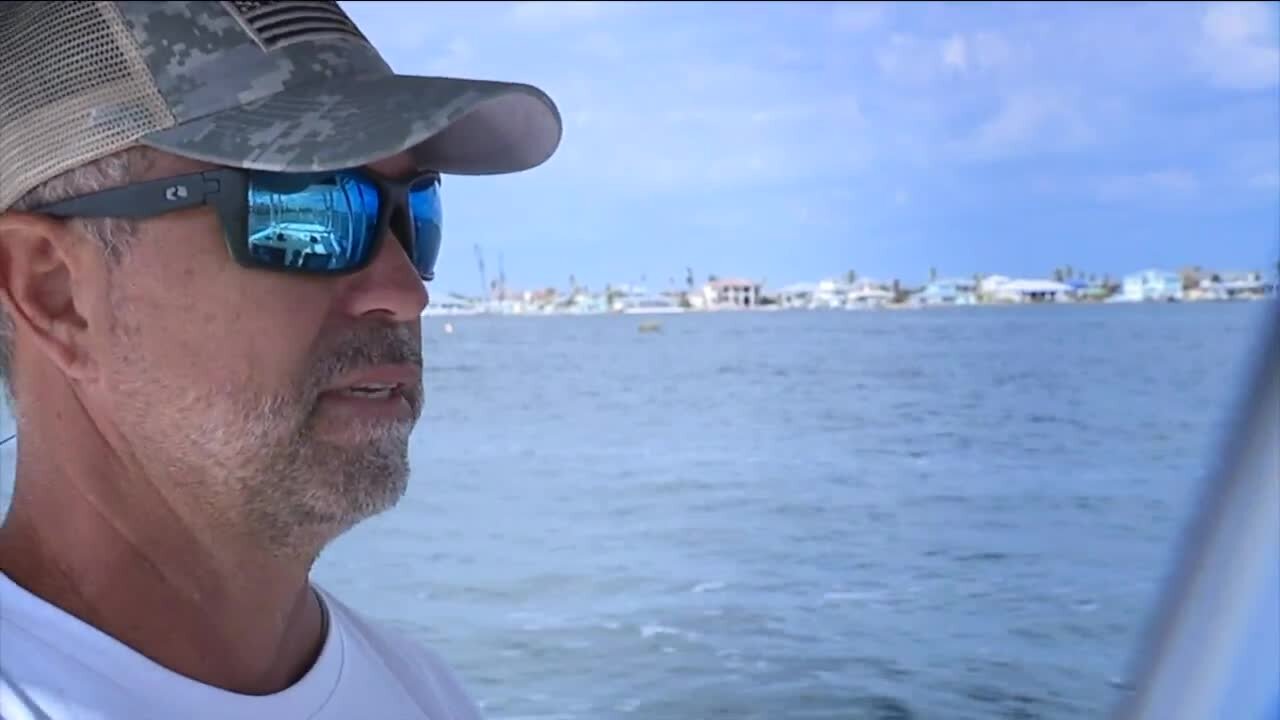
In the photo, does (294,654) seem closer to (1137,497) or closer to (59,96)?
(59,96)

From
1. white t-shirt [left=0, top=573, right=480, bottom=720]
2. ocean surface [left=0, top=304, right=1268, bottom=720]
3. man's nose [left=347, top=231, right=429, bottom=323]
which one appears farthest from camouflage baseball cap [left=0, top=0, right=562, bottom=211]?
ocean surface [left=0, top=304, right=1268, bottom=720]

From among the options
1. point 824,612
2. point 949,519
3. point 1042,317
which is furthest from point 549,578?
point 1042,317

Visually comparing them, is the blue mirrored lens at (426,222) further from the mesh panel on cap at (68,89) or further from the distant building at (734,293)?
the distant building at (734,293)

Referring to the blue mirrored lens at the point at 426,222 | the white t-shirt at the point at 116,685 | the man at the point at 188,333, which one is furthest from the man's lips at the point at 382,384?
the white t-shirt at the point at 116,685

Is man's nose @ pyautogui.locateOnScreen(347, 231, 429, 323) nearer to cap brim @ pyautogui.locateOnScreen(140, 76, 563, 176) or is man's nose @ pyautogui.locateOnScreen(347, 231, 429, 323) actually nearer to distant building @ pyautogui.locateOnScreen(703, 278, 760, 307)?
cap brim @ pyautogui.locateOnScreen(140, 76, 563, 176)

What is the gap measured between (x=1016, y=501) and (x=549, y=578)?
4.52 meters

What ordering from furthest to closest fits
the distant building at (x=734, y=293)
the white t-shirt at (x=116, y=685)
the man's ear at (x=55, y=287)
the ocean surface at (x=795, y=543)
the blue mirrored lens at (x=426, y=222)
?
the distant building at (x=734, y=293)
the ocean surface at (x=795, y=543)
the blue mirrored lens at (x=426, y=222)
the man's ear at (x=55, y=287)
the white t-shirt at (x=116, y=685)

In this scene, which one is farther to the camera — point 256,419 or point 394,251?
point 394,251

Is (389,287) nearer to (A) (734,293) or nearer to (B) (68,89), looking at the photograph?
(B) (68,89)

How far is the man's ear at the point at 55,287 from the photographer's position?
3.32 feet

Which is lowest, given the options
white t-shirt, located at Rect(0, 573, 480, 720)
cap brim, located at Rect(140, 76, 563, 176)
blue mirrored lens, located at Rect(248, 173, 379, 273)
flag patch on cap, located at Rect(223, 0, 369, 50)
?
white t-shirt, located at Rect(0, 573, 480, 720)

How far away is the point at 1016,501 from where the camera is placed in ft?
35.7

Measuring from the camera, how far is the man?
958 mm

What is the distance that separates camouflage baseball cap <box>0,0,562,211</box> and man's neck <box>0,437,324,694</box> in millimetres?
227
